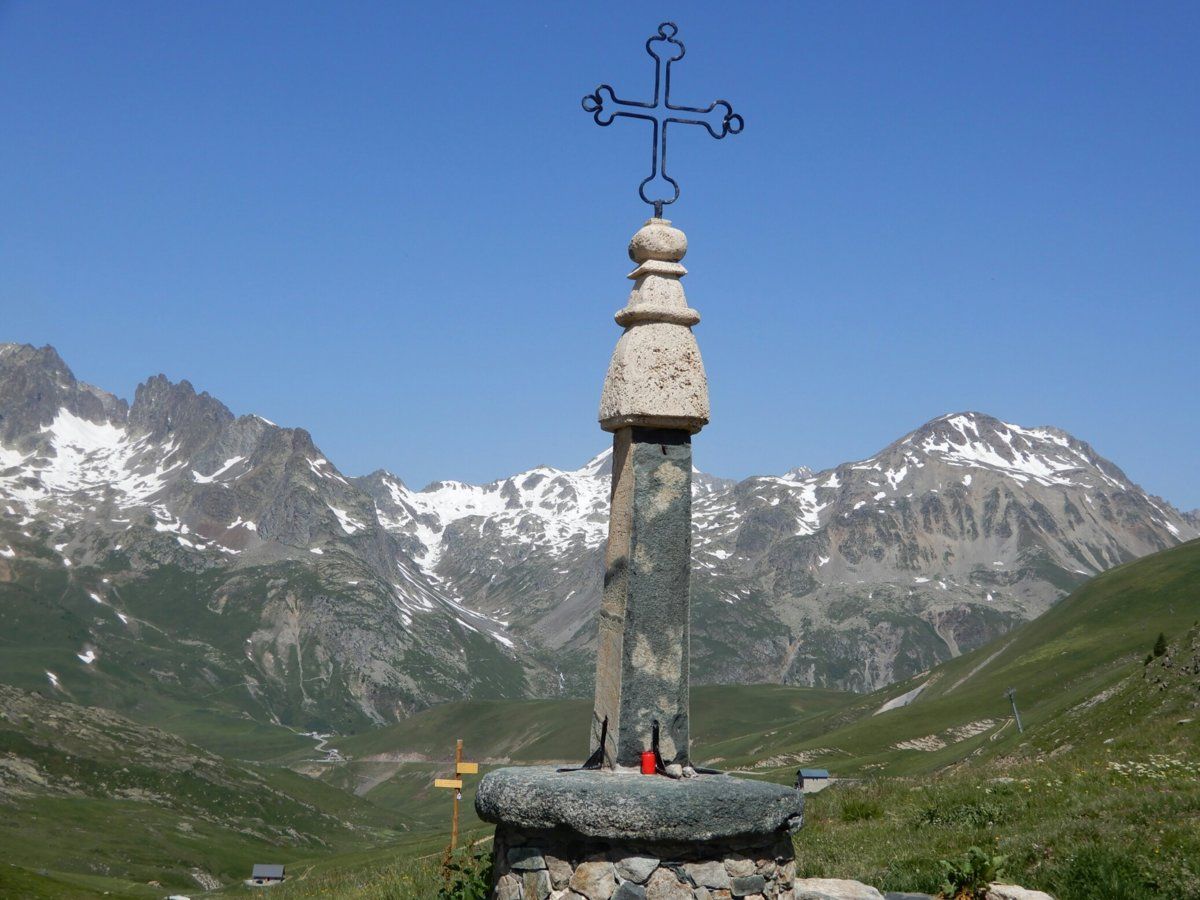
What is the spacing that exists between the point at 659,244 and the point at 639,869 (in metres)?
8.62

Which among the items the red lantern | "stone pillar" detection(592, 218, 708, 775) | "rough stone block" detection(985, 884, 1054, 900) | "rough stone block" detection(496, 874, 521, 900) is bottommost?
"rough stone block" detection(985, 884, 1054, 900)

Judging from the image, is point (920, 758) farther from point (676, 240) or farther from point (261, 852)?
point (676, 240)

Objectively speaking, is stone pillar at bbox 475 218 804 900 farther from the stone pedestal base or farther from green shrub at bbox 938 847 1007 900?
green shrub at bbox 938 847 1007 900

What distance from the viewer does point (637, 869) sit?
13.0 m

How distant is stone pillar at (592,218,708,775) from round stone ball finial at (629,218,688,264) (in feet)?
1.51

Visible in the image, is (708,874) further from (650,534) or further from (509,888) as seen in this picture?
(650,534)

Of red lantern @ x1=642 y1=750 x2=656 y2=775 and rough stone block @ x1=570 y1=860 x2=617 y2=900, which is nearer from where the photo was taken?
rough stone block @ x1=570 y1=860 x2=617 y2=900

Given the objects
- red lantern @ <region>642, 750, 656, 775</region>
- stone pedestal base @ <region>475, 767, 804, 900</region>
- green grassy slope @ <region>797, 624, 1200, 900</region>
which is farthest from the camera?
green grassy slope @ <region>797, 624, 1200, 900</region>

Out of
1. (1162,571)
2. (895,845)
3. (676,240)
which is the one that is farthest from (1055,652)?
(676,240)

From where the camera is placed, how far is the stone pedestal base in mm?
12930

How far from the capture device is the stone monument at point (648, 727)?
13023 mm

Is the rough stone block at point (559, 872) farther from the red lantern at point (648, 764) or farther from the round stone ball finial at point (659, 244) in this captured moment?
the round stone ball finial at point (659, 244)

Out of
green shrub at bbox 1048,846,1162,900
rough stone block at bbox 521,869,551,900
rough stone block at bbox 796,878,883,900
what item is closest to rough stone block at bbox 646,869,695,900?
rough stone block at bbox 521,869,551,900

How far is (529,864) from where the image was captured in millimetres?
13469
